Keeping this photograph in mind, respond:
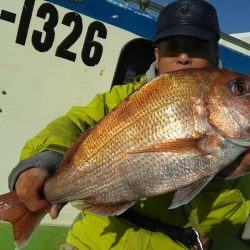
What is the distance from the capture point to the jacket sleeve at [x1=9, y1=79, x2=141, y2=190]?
2170 millimetres

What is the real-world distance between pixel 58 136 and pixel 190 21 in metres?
0.94

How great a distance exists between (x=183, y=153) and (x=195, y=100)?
21 centimetres

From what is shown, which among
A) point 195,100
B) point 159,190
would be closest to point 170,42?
point 195,100

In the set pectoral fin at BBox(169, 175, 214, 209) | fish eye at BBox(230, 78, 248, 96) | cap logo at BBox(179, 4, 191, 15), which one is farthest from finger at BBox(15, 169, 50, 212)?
cap logo at BBox(179, 4, 191, 15)

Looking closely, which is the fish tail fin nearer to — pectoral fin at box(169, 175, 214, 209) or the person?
the person

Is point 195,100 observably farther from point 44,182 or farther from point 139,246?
point 139,246

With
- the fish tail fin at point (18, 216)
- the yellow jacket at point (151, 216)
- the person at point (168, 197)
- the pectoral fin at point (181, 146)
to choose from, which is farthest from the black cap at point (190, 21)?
the fish tail fin at point (18, 216)

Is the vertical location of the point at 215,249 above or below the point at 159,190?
below

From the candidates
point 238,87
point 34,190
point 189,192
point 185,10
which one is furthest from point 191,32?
point 34,190

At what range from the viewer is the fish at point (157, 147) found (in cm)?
197

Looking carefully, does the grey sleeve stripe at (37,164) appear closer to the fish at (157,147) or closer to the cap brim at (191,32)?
the fish at (157,147)

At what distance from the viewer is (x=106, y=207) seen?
6.95 ft

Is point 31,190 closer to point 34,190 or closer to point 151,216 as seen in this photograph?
point 34,190

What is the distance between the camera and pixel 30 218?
6.86ft
